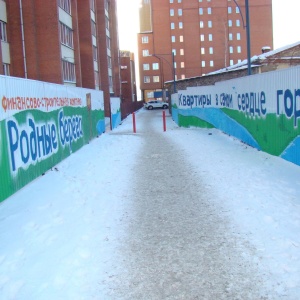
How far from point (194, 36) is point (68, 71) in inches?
2506

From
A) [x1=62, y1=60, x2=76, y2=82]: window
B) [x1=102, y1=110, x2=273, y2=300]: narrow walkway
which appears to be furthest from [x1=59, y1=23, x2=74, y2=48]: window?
[x1=102, y1=110, x2=273, y2=300]: narrow walkway

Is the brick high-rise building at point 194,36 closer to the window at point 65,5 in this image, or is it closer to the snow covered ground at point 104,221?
the window at point 65,5

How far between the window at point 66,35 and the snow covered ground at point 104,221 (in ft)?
76.2

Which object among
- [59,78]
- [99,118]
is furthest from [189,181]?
[59,78]

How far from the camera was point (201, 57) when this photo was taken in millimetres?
93438

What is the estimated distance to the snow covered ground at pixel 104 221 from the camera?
4.68m

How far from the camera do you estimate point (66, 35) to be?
1367 inches

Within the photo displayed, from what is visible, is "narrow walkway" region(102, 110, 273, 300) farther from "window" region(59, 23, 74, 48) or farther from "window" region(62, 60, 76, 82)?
"window" region(59, 23, 74, 48)

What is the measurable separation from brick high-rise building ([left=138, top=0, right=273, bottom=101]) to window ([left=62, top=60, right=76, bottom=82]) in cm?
5670

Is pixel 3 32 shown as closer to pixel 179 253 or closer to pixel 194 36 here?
pixel 179 253

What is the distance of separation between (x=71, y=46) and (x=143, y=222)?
31.9 meters

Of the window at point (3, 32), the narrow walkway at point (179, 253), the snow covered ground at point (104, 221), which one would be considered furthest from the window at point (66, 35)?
the narrow walkway at point (179, 253)

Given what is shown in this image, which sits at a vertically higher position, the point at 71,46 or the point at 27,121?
the point at 71,46

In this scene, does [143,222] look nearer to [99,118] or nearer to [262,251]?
[262,251]
